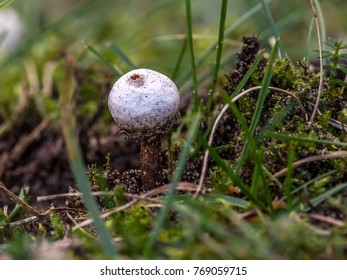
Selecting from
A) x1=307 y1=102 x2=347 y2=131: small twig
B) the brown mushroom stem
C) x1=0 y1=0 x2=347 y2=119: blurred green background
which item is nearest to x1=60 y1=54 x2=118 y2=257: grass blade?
the brown mushroom stem

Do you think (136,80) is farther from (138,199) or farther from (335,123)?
(335,123)

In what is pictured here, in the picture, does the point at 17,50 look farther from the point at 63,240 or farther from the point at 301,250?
the point at 301,250

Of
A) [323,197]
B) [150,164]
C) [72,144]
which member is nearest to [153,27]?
[150,164]

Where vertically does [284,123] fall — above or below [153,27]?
below

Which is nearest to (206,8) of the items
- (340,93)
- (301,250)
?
(340,93)

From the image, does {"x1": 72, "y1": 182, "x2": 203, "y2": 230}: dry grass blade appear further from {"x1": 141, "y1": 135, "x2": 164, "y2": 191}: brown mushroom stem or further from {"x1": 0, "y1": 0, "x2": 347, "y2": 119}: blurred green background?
{"x1": 0, "y1": 0, "x2": 347, "y2": 119}: blurred green background

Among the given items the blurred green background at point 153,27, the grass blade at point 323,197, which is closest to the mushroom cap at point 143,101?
the grass blade at point 323,197
